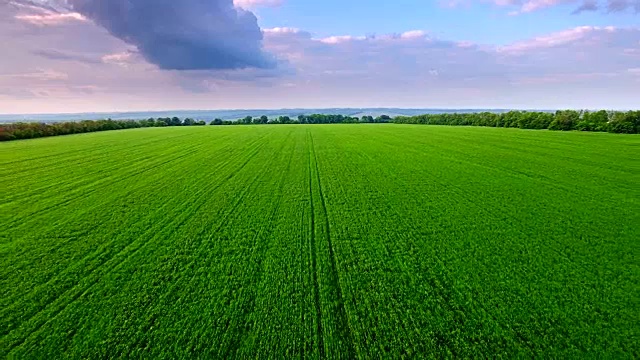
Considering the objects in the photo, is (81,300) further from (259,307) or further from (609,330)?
(609,330)

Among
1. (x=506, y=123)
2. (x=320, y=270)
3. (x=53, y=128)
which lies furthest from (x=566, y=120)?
(x=53, y=128)

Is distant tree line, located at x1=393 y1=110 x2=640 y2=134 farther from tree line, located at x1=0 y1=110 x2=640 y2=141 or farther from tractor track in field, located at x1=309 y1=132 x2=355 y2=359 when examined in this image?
tractor track in field, located at x1=309 y1=132 x2=355 y2=359

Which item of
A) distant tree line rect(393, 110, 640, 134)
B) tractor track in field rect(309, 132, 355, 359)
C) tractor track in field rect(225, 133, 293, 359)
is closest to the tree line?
distant tree line rect(393, 110, 640, 134)

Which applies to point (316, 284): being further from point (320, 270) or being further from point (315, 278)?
point (320, 270)

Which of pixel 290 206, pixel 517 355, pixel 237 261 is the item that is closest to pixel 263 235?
pixel 237 261

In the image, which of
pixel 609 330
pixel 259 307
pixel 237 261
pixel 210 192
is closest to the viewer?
pixel 609 330

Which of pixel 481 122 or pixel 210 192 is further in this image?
pixel 481 122
